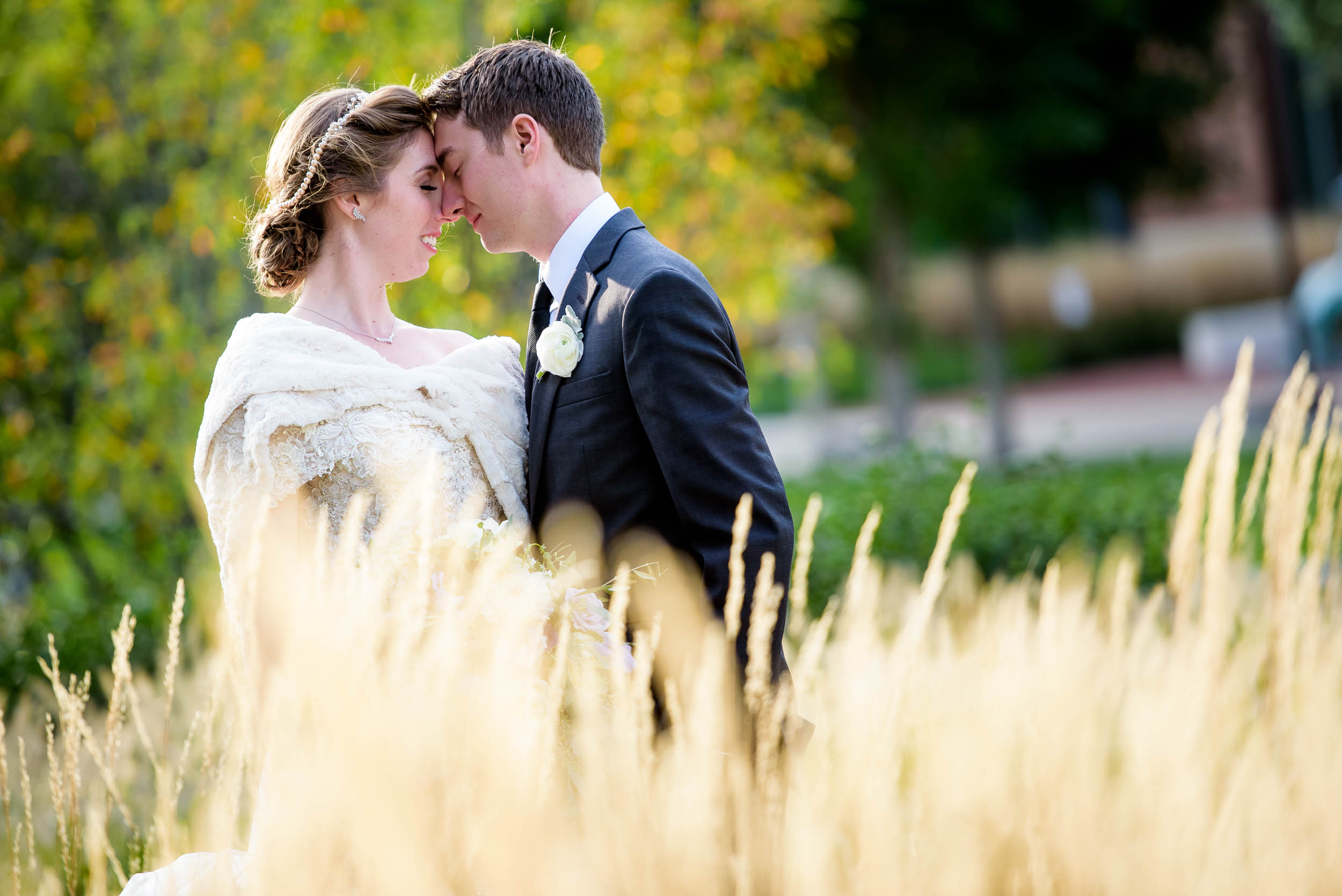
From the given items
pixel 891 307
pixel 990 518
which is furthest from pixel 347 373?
pixel 891 307

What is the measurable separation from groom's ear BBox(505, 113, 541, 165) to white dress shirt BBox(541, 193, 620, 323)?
0.16m

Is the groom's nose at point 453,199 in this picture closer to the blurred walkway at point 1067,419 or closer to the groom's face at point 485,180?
the groom's face at point 485,180

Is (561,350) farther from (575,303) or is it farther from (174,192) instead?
(174,192)

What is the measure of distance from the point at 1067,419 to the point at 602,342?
31.0 feet

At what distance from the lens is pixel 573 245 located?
248 centimetres

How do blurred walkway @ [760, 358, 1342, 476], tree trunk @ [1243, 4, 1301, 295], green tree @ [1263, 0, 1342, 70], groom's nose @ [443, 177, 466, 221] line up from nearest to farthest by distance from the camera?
1. groom's nose @ [443, 177, 466, 221]
2. blurred walkway @ [760, 358, 1342, 476]
3. tree trunk @ [1243, 4, 1301, 295]
4. green tree @ [1263, 0, 1342, 70]

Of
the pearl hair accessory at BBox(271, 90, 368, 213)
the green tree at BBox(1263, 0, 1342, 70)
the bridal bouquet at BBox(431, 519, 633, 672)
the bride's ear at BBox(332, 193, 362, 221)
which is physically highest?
the green tree at BBox(1263, 0, 1342, 70)

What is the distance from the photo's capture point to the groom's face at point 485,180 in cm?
246

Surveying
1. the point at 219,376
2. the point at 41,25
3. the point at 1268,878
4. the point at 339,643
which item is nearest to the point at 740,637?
the point at 339,643

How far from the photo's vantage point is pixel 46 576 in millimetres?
6465

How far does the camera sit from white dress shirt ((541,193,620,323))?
247 centimetres

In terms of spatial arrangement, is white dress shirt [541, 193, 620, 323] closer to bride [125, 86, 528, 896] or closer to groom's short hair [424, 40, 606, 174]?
groom's short hair [424, 40, 606, 174]

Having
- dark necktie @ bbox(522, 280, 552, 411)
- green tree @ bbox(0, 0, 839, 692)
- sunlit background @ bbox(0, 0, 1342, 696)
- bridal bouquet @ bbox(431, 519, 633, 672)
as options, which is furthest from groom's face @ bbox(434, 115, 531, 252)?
green tree @ bbox(0, 0, 839, 692)

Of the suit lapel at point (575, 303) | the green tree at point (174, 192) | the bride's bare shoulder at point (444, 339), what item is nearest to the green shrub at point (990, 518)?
the green tree at point (174, 192)
